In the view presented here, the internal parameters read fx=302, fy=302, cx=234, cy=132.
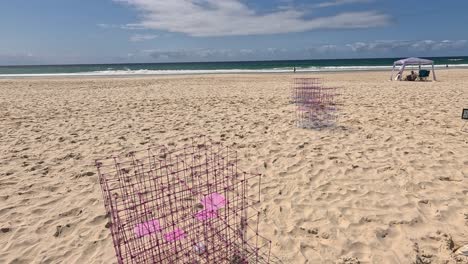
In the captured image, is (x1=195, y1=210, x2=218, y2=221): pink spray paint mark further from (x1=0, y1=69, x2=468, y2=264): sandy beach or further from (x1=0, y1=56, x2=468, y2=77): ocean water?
(x1=0, y1=56, x2=468, y2=77): ocean water

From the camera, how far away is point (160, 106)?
37.2 feet

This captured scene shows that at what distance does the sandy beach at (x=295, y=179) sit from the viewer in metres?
3.29

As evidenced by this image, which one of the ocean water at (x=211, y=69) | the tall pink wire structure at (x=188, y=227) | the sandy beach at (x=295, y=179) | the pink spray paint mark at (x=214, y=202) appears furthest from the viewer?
the ocean water at (x=211, y=69)

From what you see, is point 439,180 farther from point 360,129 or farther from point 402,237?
point 360,129

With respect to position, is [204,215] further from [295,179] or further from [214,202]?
[295,179]

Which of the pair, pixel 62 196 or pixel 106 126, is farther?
pixel 106 126

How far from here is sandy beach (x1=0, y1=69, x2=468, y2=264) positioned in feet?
10.8

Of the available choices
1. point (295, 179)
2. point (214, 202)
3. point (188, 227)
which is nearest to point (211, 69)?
point (295, 179)

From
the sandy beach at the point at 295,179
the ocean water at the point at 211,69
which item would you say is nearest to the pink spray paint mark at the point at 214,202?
the sandy beach at the point at 295,179

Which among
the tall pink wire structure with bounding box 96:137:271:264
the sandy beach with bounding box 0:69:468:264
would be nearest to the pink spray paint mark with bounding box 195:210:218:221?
the tall pink wire structure with bounding box 96:137:271:264

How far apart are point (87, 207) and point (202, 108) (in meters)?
6.94

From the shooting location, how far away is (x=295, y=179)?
4.79 metres

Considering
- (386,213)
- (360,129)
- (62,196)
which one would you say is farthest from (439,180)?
(62,196)

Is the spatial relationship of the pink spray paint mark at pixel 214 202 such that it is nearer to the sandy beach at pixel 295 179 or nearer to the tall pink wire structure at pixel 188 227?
the tall pink wire structure at pixel 188 227
